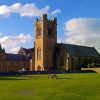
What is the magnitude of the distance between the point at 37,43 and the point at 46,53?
6145 mm

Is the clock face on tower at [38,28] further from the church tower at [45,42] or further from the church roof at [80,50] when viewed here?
the church roof at [80,50]

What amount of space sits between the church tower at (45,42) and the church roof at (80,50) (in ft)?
15.9

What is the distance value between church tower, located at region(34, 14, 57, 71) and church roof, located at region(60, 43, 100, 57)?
4.86m

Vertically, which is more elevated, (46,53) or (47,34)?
(47,34)

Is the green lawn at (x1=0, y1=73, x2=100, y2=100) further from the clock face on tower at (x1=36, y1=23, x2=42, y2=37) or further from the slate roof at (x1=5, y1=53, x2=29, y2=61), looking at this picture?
the slate roof at (x1=5, y1=53, x2=29, y2=61)

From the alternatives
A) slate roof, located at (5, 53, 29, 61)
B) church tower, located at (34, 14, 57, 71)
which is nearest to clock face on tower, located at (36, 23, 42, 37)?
church tower, located at (34, 14, 57, 71)

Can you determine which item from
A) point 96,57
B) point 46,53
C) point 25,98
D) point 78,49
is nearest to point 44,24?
point 46,53

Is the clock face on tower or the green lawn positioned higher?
the clock face on tower

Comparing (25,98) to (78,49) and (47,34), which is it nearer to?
(47,34)

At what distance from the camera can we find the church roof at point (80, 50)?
114519 mm

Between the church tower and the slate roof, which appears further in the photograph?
the slate roof

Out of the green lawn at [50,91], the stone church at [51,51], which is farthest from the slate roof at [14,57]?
the green lawn at [50,91]

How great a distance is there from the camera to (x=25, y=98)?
84.9ft

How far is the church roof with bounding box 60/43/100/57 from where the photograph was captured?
376 ft
